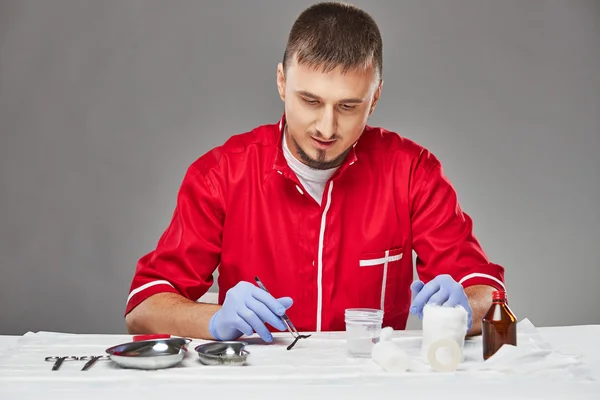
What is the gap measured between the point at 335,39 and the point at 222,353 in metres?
0.88

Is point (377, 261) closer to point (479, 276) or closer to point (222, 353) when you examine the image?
point (479, 276)

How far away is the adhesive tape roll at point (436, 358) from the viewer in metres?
1.38

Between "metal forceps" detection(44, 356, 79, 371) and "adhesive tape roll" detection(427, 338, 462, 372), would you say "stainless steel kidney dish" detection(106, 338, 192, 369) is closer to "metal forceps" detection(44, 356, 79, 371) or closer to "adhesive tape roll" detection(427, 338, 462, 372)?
"metal forceps" detection(44, 356, 79, 371)

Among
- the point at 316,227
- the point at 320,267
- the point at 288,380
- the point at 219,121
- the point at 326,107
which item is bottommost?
the point at 288,380

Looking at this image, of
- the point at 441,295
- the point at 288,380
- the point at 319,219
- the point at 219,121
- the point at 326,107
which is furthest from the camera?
the point at 219,121

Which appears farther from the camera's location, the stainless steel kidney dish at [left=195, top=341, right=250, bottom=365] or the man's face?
the man's face

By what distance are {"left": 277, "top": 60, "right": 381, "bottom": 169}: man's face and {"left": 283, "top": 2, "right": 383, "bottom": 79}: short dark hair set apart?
0.03m

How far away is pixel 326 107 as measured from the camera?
1895 millimetres

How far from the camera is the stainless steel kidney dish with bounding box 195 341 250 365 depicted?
1.43 m

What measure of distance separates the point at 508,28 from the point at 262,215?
6.47 ft

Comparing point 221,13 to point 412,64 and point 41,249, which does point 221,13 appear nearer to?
point 412,64

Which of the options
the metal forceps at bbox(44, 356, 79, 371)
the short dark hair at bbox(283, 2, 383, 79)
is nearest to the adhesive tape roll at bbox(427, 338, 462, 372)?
the metal forceps at bbox(44, 356, 79, 371)

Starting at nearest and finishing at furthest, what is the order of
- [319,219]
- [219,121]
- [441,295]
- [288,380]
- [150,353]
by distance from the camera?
[288,380] < [150,353] < [441,295] < [319,219] < [219,121]

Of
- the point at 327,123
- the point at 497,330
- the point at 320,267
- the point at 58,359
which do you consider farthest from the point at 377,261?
the point at 58,359
